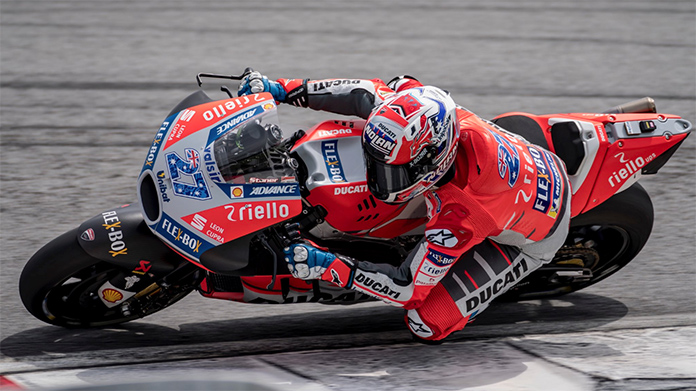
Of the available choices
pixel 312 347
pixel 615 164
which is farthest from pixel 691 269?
pixel 312 347

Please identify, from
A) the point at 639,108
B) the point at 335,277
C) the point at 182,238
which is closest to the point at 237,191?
the point at 182,238

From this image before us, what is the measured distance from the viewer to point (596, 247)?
4.81m

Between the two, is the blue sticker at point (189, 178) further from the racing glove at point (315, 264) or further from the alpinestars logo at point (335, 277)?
the alpinestars logo at point (335, 277)

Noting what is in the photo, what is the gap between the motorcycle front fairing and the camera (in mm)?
3684

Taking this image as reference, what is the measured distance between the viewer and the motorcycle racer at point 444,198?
12.2 feet

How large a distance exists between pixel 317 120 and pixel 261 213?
3638 mm

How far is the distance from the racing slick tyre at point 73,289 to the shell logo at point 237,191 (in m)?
0.69

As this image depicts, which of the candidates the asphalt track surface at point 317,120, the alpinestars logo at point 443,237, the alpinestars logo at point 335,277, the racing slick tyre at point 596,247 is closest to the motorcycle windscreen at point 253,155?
the alpinestars logo at point 335,277

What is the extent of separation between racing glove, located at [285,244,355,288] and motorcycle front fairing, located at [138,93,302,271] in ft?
0.55

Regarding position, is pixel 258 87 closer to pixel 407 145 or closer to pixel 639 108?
pixel 407 145

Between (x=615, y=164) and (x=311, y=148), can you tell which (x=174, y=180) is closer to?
(x=311, y=148)

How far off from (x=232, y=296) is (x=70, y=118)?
358cm

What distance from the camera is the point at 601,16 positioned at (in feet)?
33.5

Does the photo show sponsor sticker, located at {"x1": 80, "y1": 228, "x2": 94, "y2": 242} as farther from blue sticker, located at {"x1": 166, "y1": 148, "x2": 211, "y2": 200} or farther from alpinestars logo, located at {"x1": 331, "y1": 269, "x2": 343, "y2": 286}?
alpinestars logo, located at {"x1": 331, "y1": 269, "x2": 343, "y2": 286}
